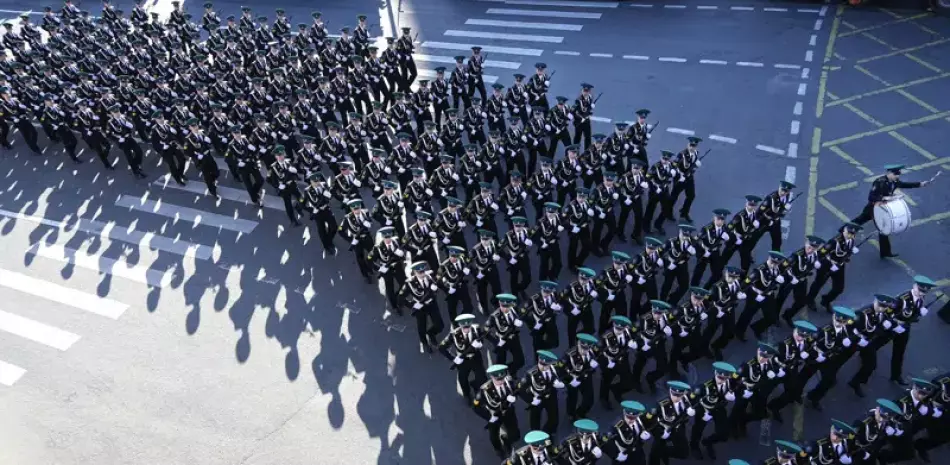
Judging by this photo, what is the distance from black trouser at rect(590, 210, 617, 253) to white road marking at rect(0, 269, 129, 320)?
9788mm

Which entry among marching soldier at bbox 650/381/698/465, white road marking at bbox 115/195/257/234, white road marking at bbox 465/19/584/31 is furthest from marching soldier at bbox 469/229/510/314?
white road marking at bbox 465/19/584/31

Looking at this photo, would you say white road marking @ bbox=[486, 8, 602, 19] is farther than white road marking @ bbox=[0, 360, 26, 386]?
Yes

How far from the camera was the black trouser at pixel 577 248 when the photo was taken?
13.2m

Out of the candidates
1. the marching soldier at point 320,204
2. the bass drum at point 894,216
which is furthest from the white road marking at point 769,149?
the marching soldier at point 320,204

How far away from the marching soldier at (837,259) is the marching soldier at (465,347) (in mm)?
5889

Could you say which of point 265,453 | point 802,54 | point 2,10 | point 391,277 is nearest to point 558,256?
point 391,277

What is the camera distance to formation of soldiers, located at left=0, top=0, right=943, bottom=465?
10.0m

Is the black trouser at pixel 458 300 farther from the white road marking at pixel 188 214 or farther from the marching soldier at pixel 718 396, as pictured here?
the white road marking at pixel 188 214

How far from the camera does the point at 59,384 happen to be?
41.5 feet

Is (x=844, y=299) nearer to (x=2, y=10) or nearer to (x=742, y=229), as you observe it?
(x=742, y=229)

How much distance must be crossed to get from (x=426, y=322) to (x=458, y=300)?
0.73m

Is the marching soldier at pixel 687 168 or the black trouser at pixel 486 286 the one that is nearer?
A: the black trouser at pixel 486 286

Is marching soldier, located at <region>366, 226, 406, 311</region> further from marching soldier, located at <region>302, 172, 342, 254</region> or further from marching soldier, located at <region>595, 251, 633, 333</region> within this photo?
marching soldier, located at <region>595, 251, 633, 333</region>

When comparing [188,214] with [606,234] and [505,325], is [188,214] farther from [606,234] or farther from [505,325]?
[606,234]
